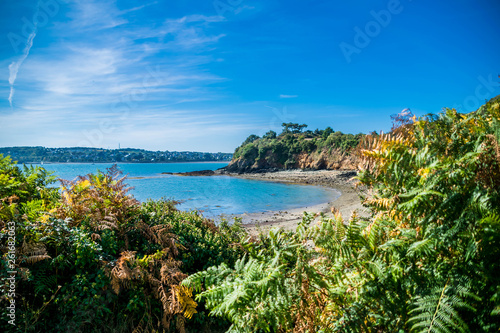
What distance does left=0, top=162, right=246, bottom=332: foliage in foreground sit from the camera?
364 cm

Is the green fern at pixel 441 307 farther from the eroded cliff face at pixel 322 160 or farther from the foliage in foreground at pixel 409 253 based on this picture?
the eroded cliff face at pixel 322 160

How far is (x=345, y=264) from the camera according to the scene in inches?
104

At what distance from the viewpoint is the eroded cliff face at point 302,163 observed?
7586 cm

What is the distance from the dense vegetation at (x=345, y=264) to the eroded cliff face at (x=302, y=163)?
63.8 metres

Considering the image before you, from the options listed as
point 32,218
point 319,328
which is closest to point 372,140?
point 319,328

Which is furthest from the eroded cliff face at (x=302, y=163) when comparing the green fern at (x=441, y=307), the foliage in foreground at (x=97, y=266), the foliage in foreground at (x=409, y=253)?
the green fern at (x=441, y=307)

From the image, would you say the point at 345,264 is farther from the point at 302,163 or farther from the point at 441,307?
the point at 302,163

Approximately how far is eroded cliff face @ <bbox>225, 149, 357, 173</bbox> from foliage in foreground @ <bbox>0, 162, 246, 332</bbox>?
2482 inches

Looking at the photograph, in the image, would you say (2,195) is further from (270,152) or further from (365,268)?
(270,152)

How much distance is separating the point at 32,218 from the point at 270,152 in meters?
91.6

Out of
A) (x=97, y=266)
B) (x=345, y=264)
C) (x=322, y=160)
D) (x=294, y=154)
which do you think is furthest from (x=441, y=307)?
(x=294, y=154)

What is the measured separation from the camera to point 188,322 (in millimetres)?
4230

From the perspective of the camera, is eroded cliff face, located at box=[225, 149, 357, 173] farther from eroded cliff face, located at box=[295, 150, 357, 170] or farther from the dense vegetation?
the dense vegetation

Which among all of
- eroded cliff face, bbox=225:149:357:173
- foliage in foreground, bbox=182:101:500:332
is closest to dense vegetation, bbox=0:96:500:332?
foliage in foreground, bbox=182:101:500:332
